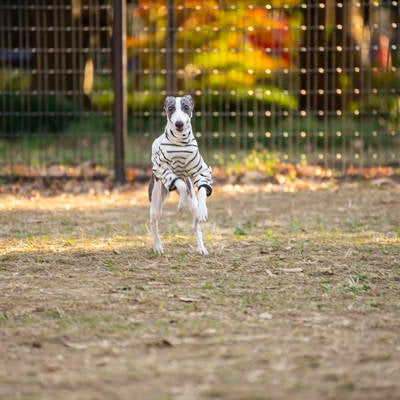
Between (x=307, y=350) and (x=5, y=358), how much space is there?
124 cm

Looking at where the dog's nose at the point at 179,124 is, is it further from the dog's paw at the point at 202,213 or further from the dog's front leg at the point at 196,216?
the dog's paw at the point at 202,213

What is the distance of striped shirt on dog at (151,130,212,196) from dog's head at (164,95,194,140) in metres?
0.09

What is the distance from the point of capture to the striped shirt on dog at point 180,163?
19.4 feet

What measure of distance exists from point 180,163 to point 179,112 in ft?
1.05

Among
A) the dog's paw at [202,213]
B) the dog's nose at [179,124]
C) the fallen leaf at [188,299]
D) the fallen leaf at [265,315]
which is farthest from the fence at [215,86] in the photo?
the fallen leaf at [265,315]

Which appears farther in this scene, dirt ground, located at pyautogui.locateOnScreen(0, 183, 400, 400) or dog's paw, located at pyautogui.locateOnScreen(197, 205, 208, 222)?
dog's paw, located at pyautogui.locateOnScreen(197, 205, 208, 222)

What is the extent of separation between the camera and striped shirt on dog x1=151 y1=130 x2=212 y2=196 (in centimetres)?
592

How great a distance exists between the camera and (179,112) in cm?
586

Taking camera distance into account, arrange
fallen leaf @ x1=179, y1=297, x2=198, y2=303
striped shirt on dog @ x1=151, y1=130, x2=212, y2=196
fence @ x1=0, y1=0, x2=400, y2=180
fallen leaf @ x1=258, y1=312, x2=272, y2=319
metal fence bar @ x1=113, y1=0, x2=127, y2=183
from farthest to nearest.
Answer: fence @ x1=0, y1=0, x2=400, y2=180
metal fence bar @ x1=113, y1=0, x2=127, y2=183
striped shirt on dog @ x1=151, y1=130, x2=212, y2=196
fallen leaf @ x1=179, y1=297, x2=198, y2=303
fallen leaf @ x1=258, y1=312, x2=272, y2=319

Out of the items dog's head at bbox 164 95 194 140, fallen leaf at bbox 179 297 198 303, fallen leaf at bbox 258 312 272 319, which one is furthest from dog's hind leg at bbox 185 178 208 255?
fallen leaf at bbox 258 312 272 319

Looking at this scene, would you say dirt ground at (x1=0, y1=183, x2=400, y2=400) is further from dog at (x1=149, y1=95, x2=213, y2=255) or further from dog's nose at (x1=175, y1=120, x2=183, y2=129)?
dog's nose at (x1=175, y1=120, x2=183, y2=129)

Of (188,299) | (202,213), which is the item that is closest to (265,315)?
(188,299)

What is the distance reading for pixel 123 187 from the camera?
9.45m

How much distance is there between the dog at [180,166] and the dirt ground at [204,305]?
1.14 feet
